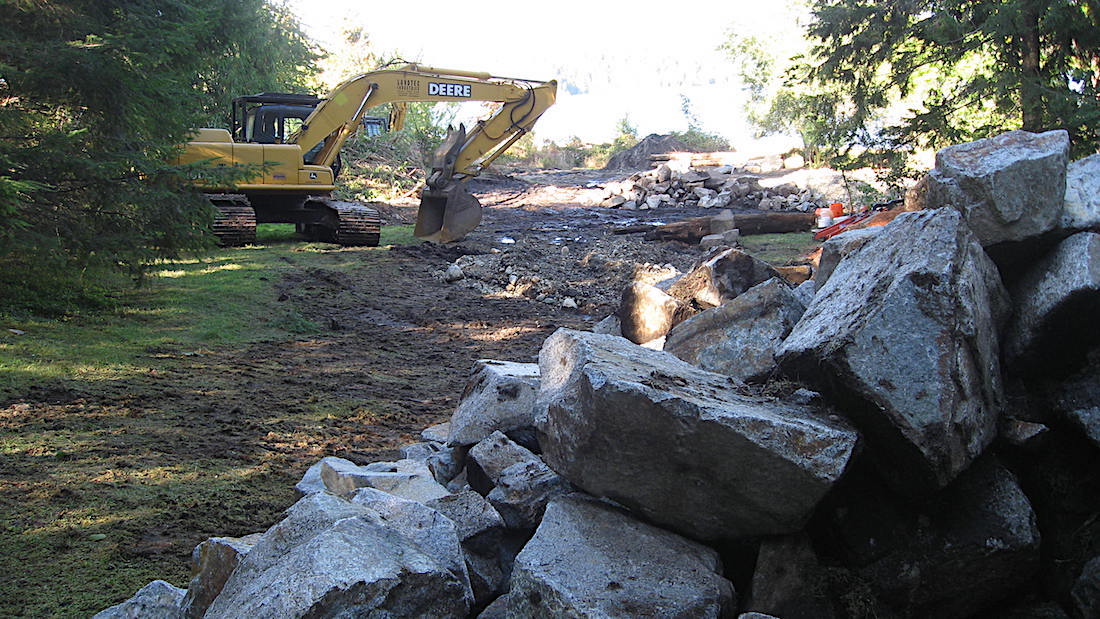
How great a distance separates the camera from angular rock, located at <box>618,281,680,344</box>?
651 centimetres

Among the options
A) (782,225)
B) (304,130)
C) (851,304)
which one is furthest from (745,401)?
(782,225)

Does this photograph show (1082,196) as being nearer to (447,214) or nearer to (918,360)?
(918,360)

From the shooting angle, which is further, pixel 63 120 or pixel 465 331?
pixel 465 331

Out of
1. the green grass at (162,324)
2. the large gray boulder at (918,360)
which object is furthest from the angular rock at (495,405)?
the green grass at (162,324)

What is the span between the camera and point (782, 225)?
16203 mm

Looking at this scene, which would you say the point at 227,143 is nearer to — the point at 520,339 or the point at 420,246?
the point at 420,246

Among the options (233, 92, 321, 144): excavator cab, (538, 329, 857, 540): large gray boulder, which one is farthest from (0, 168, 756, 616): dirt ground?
(233, 92, 321, 144): excavator cab

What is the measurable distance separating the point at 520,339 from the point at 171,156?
158 inches

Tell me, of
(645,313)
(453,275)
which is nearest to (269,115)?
(453,275)

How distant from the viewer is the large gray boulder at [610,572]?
2.88 metres

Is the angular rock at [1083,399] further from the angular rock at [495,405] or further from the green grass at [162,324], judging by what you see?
the green grass at [162,324]

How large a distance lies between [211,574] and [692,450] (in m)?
1.71

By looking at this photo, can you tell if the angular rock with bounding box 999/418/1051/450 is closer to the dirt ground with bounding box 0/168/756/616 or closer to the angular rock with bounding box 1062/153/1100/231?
the angular rock with bounding box 1062/153/1100/231

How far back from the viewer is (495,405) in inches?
187
